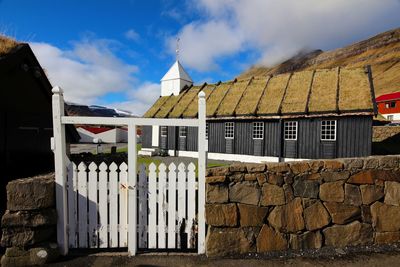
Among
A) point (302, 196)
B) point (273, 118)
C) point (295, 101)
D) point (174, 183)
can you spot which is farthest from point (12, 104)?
point (295, 101)

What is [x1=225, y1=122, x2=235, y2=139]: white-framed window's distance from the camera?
17.9 metres

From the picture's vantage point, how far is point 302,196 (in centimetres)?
404

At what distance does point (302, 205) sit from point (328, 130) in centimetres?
1259

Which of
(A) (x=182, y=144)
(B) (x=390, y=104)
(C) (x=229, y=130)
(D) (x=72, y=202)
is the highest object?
(B) (x=390, y=104)

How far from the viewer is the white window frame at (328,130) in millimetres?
14547

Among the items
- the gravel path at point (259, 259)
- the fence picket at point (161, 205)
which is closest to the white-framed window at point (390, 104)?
the gravel path at point (259, 259)

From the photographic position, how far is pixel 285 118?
1570 cm

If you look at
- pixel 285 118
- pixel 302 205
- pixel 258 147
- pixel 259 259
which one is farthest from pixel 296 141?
pixel 259 259

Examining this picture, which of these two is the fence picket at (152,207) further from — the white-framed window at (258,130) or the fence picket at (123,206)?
the white-framed window at (258,130)

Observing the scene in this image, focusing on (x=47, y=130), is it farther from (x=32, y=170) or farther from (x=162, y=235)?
(x=162, y=235)

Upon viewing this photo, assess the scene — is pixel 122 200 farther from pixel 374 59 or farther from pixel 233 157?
pixel 374 59

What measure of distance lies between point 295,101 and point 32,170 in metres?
15.6

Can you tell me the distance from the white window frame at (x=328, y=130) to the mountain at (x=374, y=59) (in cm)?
7398

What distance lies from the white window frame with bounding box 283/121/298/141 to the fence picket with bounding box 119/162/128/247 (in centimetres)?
1410
